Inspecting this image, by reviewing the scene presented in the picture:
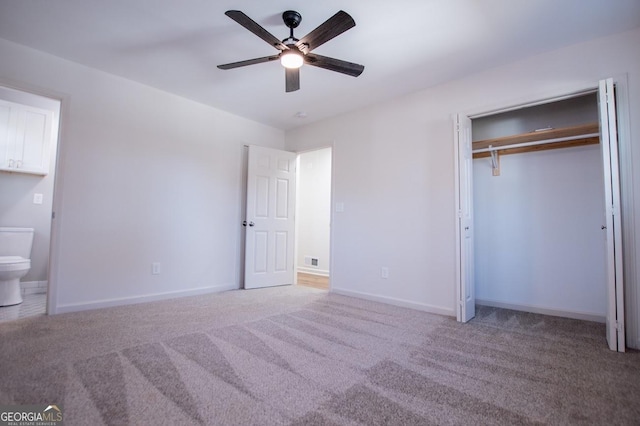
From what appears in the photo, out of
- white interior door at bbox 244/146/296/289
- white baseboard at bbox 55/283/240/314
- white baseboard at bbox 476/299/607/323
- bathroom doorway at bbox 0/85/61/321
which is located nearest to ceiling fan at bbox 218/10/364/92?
white interior door at bbox 244/146/296/289

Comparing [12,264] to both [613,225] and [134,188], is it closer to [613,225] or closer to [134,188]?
[134,188]

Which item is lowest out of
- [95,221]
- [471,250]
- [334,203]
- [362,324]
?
[362,324]

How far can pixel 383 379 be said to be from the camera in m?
1.70

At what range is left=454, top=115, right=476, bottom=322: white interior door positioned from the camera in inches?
110

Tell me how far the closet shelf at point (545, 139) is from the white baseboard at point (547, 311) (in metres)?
1.69

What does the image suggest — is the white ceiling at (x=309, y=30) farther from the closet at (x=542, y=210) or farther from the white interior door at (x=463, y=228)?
the closet at (x=542, y=210)

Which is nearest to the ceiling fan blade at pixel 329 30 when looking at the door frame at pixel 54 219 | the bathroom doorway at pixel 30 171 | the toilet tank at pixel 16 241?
the door frame at pixel 54 219

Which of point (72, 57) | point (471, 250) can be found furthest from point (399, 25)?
point (72, 57)

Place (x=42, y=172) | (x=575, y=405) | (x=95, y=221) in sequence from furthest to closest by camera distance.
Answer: (x=42, y=172)
(x=95, y=221)
(x=575, y=405)

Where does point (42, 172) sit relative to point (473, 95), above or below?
below

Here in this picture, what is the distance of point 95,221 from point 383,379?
307 centimetres

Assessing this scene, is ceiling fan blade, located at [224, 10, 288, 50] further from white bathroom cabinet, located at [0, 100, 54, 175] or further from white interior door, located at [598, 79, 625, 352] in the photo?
white bathroom cabinet, located at [0, 100, 54, 175]

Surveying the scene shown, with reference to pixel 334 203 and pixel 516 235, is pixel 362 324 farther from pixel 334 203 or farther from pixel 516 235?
pixel 516 235

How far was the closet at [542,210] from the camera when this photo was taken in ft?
9.63
